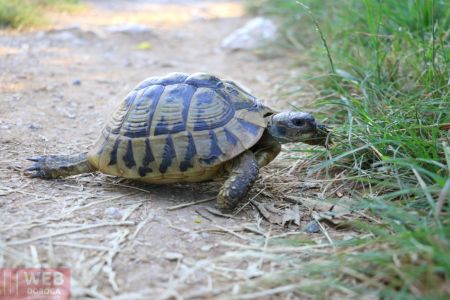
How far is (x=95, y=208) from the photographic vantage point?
8.80 feet

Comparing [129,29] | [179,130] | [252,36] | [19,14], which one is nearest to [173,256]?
[179,130]

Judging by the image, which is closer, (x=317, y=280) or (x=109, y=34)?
(x=317, y=280)

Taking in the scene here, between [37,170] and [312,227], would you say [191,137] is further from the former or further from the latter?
[37,170]

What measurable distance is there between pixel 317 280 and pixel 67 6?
853cm

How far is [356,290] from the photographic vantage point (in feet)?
6.06

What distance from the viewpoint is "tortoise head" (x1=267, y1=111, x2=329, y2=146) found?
9.62 ft

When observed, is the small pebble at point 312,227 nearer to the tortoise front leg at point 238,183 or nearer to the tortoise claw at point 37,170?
the tortoise front leg at point 238,183

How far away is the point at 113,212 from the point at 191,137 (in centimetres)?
59

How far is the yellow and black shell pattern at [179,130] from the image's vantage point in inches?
109

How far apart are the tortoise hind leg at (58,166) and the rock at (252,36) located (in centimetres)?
469

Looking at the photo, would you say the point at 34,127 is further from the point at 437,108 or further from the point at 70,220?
the point at 437,108

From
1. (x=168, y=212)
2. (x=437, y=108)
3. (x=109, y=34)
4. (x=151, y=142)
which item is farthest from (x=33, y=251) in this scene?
(x=109, y=34)

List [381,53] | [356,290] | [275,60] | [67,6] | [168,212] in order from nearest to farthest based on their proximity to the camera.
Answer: [356,290] → [168,212] → [381,53] → [275,60] → [67,6]

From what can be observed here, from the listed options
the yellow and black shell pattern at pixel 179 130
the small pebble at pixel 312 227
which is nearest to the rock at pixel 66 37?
the yellow and black shell pattern at pixel 179 130
